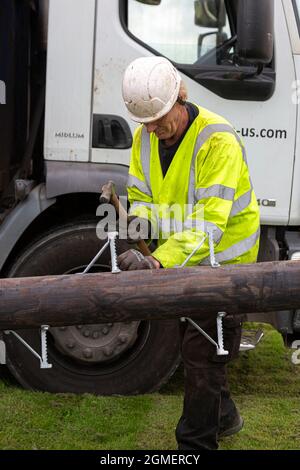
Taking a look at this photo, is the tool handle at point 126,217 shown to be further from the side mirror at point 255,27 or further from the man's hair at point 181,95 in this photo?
the side mirror at point 255,27

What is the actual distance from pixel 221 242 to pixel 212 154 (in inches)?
17.5

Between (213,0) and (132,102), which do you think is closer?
(132,102)

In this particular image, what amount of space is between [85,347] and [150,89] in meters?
1.80

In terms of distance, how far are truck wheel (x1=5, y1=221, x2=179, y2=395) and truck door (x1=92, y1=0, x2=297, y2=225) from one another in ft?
1.69

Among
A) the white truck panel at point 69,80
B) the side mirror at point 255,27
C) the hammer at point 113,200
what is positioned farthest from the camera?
the white truck panel at point 69,80

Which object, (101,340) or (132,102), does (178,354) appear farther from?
(132,102)

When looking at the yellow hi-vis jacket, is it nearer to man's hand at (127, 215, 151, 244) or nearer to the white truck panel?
man's hand at (127, 215, 151, 244)

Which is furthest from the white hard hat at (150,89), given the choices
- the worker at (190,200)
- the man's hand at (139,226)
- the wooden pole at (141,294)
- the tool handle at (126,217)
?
the wooden pole at (141,294)

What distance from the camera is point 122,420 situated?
4512 millimetres

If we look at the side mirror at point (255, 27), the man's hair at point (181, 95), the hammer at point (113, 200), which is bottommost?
the hammer at point (113, 200)

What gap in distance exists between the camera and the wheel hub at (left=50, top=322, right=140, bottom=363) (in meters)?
4.71

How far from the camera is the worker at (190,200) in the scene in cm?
347

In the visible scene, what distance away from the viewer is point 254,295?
10.4 ft
